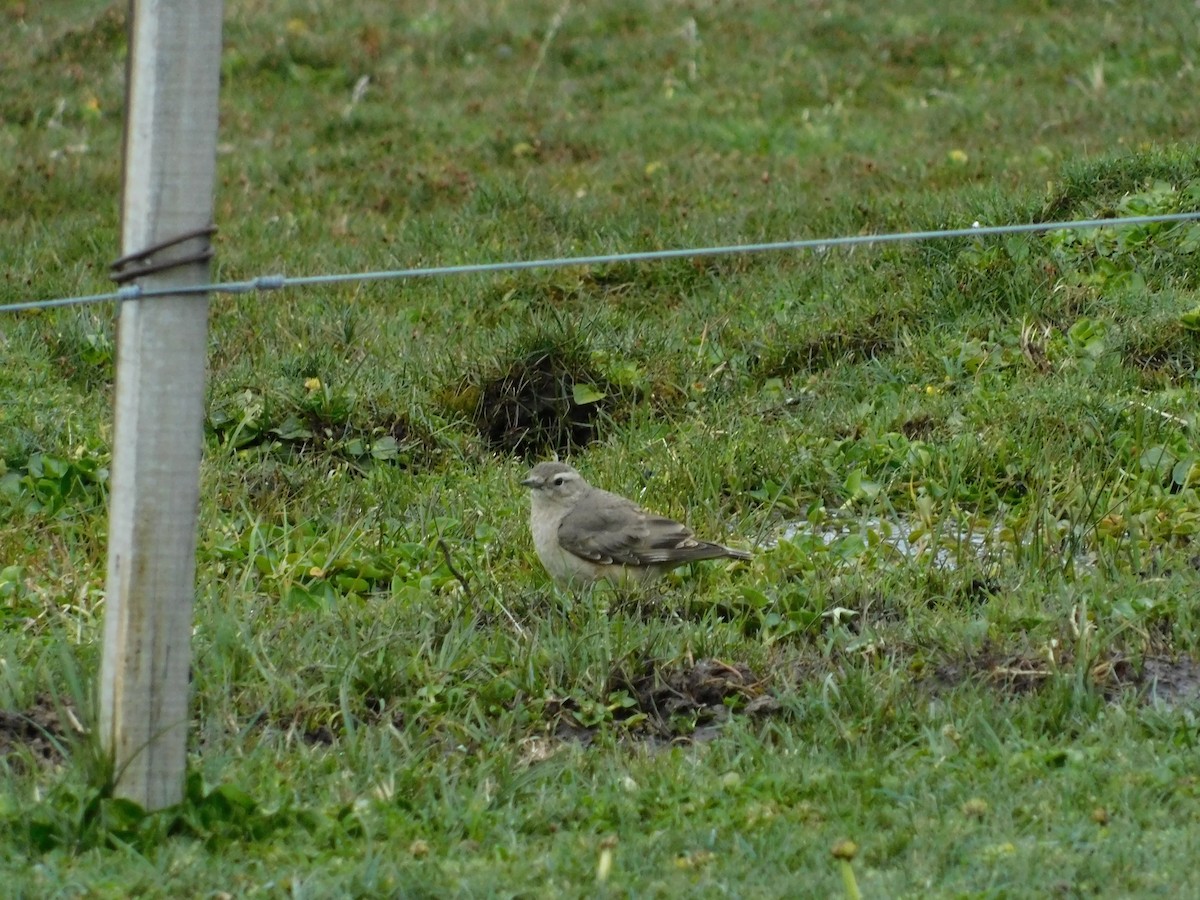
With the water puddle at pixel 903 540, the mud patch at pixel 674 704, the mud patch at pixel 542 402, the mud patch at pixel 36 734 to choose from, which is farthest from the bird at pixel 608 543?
the mud patch at pixel 36 734

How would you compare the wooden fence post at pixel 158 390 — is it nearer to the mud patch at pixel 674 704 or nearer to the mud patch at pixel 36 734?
the mud patch at pixel 36 734

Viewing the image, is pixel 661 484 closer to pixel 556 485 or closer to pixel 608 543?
pixel 556 485

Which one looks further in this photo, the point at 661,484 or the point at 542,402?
the point at 542,402

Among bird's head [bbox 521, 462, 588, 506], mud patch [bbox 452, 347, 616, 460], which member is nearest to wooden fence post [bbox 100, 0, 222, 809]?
bird's head [bbox 521, 462, 588, 506]

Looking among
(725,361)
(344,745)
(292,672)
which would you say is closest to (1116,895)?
(344,745)

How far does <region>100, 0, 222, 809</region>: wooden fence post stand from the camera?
438 cm

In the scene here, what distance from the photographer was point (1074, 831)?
14.8 feet

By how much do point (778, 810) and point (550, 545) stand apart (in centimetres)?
244

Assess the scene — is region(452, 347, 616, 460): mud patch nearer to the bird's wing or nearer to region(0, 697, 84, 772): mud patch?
the bird's wing

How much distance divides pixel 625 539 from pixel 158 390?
2900 millimetres

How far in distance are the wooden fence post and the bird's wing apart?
8.39ft

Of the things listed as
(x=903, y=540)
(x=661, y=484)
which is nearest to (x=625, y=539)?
(x=661, y=484)

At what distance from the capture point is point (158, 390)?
4480mm

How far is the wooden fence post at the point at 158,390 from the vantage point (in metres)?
4.38
